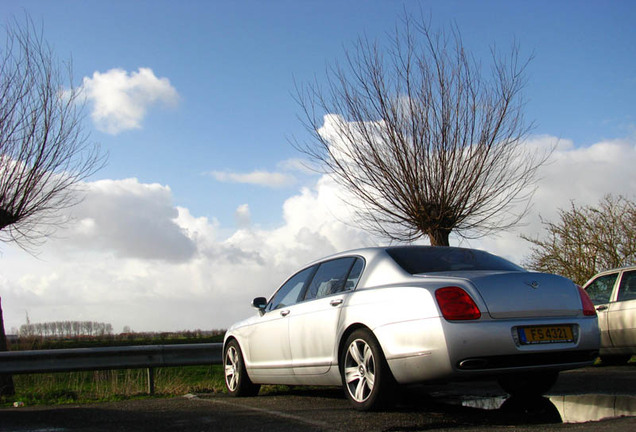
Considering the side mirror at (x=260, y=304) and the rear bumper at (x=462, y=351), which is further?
the side mirror at (x=260, y=304)

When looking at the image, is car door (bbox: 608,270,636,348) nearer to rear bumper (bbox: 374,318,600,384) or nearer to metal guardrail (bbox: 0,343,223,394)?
rear bumper (bbox: 374,318,600,384)

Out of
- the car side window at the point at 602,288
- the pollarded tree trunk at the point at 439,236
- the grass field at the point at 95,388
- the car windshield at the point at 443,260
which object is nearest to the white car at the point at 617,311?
the car side window at the point at 602,288

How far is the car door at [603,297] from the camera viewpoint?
9.77 metres

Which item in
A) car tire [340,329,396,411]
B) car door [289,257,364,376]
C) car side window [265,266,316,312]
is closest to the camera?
car tire [340,329,396,411]

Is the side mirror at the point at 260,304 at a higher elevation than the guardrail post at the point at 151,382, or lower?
higher

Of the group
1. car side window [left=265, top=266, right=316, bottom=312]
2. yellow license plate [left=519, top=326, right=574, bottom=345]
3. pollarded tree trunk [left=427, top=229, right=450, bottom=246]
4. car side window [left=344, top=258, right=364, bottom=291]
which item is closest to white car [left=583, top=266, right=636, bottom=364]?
pollarded tree trunk [left=427, top=229, right=450, bottom=246]

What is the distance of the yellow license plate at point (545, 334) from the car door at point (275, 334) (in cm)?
246

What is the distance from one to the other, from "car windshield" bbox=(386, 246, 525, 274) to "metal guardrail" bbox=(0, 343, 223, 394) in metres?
→ 4.86

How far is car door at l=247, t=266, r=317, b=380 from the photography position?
258 inches

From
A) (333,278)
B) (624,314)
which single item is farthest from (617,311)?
(333,278)

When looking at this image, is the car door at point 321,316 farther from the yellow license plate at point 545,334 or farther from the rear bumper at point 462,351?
the yellow license plate at point 545,334

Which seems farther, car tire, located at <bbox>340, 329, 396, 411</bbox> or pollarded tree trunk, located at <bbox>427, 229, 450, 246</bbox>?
pollarded tree trunk, located at <bbox>427, 229, 450, 246</bbox>

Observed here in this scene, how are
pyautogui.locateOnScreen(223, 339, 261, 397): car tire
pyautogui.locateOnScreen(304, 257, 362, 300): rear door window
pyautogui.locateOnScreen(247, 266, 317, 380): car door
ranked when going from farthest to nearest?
pyautogui.locateOnScreen(223, 339, 261, 397): car tire
pyautogui.locateOnScreen(247, 266, 317, 380): car door
pyautogui.locateOnScreen(304, 257, 362, 300): rear door window

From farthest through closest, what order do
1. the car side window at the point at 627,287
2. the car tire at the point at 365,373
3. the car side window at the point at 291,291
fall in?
the car side window at the point at 627,287
the car side window at the point at 291,291
the car tire at the point at 365,373
